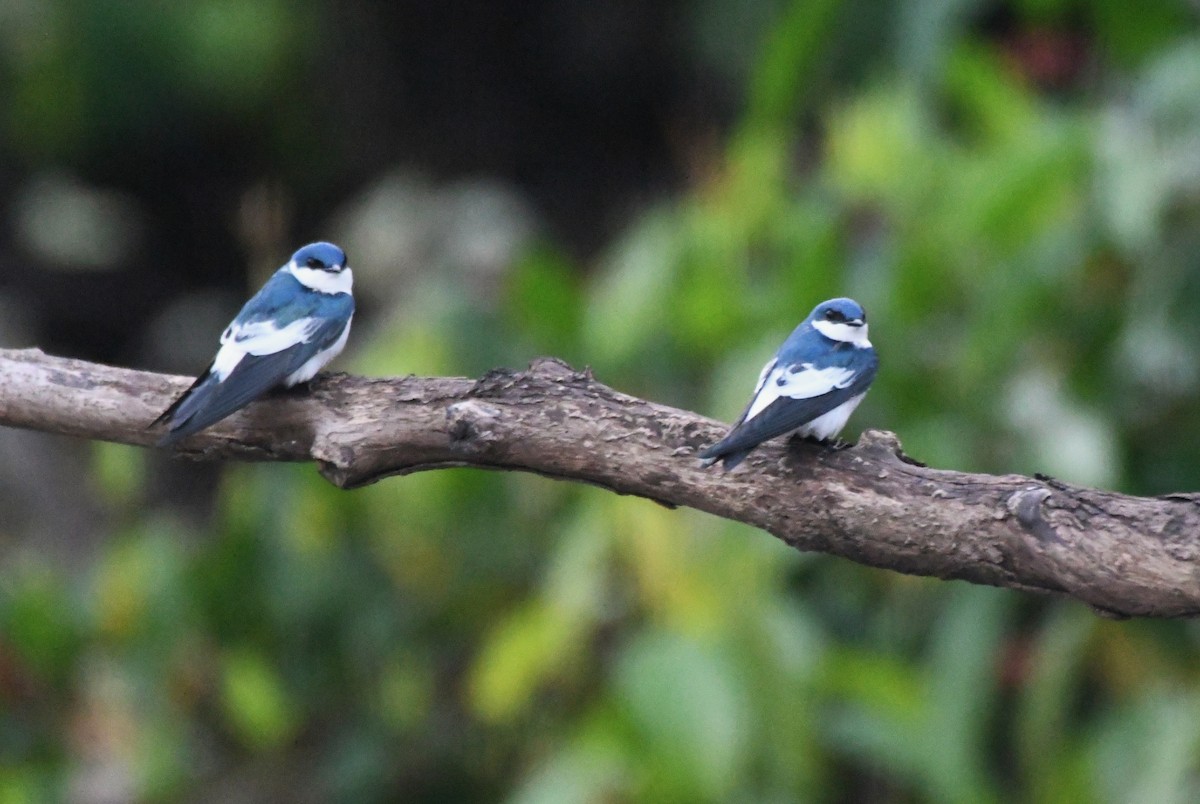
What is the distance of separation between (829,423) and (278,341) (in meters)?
0.75

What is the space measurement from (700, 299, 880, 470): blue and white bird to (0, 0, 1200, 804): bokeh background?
103cm

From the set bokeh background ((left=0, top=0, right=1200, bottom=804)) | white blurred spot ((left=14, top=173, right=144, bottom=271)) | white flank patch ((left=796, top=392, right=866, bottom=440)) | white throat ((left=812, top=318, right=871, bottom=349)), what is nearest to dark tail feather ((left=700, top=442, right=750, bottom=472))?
white flank patch ((left=796, top=392, right=866, bottom=440))

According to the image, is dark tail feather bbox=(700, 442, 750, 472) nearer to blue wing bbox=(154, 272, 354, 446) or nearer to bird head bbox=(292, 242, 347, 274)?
blue wing bbox=(154, 272, 354, 446)

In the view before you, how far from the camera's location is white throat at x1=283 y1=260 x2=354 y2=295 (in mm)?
2404

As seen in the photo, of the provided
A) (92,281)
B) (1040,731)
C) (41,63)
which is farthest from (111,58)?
(1040,731)

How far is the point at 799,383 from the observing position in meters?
2.01

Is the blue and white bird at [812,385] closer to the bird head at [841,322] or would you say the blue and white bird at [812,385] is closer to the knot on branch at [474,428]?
the bird head at [841,322]

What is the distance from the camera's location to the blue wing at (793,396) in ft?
6.27

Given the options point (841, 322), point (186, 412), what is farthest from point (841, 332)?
point (186, 412)

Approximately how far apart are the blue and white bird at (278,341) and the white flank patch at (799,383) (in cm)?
62

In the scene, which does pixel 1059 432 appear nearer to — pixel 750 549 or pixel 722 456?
pixel 750 549

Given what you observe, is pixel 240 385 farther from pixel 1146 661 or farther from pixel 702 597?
pixel 1146 661

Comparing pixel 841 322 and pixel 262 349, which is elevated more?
pixel 841 322

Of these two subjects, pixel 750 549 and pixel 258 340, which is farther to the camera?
pixel 750 549
